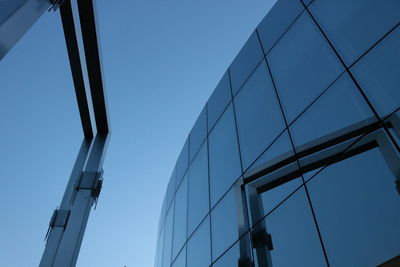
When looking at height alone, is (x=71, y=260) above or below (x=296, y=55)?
below

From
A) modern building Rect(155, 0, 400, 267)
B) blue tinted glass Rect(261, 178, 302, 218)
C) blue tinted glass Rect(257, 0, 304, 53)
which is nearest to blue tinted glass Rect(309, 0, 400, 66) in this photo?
modern building Rect(155, 0, 400, 267)

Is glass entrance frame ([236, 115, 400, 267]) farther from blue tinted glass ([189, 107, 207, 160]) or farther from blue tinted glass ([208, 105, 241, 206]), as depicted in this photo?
blue tinted glass ([189, 107, 207, 160])

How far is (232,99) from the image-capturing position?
12953 millimetres

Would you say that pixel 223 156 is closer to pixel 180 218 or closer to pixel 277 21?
pixel 277 21

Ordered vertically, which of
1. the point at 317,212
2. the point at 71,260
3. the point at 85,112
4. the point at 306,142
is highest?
the point at 85,112

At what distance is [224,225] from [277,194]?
296 cm

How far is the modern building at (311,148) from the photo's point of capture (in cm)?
549

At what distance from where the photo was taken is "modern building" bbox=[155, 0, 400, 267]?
5492 mm

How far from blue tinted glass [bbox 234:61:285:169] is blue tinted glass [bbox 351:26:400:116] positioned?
2587 millimetres

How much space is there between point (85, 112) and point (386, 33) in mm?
6712

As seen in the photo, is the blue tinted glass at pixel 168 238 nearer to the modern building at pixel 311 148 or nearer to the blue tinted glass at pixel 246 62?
the modern building at pixel 311 148

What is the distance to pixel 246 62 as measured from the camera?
42.0 ft

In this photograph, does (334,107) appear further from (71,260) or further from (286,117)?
(71,260)

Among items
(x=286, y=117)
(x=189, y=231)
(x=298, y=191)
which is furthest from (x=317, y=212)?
(x=189, y=231)
